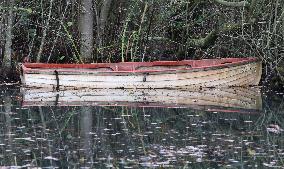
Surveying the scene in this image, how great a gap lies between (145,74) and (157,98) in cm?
189

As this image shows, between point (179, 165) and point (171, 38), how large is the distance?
40.2 feet

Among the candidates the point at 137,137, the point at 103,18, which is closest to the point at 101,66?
the point at 103,18

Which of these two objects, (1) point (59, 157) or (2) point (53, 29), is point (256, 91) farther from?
(1) point (59, 157)

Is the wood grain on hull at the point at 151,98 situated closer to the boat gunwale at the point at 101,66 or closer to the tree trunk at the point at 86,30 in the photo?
the boat gunwale at the point at 101,66

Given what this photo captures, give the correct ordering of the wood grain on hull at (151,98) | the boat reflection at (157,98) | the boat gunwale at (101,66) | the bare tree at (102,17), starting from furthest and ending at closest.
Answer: the bare tree at (102,17)
the boat gunwale at (101,66)
the wood grain on hull at (151,98)
the boat reflection at (157,98)

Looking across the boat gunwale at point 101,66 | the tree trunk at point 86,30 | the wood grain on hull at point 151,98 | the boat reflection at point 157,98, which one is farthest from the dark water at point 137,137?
the tree trunk at point 86,30

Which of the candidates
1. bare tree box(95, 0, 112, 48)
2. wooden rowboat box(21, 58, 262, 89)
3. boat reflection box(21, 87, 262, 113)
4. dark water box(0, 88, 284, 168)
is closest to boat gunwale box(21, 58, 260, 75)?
wooden rowboat box(21, 58, 262, 89)

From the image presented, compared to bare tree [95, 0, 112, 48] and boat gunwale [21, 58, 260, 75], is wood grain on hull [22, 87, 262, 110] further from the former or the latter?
bare tree [95, 0, 112, 48]

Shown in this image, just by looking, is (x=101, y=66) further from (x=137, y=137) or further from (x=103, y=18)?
(x=137, y=137)

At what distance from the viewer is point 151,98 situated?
54.3 feet

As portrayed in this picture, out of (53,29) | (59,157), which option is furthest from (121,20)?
(59,157)

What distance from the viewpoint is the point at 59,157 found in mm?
9492

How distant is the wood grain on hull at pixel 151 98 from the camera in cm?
1534

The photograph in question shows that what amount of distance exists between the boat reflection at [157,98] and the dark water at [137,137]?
1.49ft
